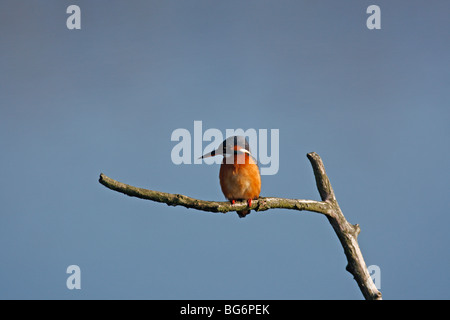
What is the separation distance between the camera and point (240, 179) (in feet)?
10.3

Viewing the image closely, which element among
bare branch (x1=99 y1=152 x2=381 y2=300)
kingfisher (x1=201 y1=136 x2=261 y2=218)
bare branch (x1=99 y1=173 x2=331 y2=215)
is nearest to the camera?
bare branch (x1=99 y1=173 x2=331 y2=215)

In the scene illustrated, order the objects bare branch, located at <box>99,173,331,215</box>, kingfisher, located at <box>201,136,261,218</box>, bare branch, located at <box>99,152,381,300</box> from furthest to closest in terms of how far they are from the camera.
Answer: kingfisher, located at <box>201,136,261,218</box> < bare branch, located at <box>99,152,381,300</box> < bare branch, located at <box>99,173,331,215</box>

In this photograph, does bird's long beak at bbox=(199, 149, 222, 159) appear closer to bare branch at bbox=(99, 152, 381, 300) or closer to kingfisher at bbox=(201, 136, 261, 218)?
kingfisher at bbox=(201, 136, 261, 218)

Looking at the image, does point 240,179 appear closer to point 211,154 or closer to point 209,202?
point 211,154

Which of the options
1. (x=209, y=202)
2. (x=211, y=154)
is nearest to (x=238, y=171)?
(x=211, y=154)

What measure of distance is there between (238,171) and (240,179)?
0.07 metres

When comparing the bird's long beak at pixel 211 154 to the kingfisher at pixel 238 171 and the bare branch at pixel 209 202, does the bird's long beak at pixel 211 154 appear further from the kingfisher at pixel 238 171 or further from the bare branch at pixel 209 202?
the bare branch at pixel 209 202

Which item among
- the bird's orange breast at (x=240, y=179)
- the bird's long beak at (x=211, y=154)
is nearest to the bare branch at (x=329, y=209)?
the bird's orange breast at (x=240, y=179)

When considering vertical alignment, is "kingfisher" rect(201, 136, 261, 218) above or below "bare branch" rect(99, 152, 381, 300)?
above

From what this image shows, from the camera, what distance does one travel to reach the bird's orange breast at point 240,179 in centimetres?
312

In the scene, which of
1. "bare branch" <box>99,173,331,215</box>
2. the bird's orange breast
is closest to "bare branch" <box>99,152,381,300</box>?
"bare branch" <box>99,173,331,215</box>

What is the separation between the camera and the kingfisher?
10.2 ft
